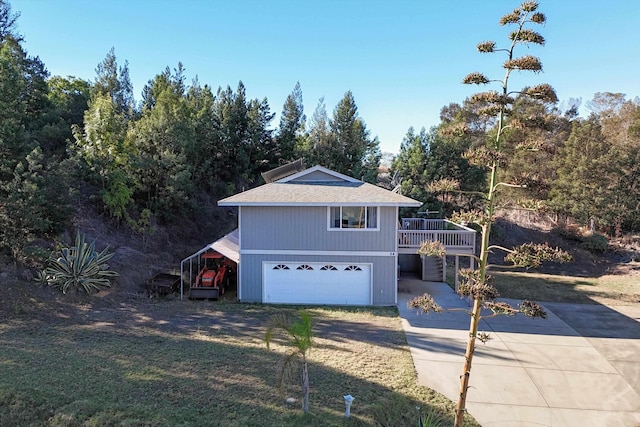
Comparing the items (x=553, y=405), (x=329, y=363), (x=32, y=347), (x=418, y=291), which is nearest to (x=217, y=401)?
(x=329, y=363)

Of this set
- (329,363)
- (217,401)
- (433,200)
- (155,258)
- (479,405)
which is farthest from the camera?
(433,200)

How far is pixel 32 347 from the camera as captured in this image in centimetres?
852

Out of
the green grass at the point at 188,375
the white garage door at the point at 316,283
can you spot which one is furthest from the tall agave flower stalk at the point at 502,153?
the white garage door at the point at 316,283

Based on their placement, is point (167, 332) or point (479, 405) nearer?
point (479, 405)

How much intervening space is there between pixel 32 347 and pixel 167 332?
9.92 ft

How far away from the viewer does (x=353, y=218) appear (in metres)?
14.2

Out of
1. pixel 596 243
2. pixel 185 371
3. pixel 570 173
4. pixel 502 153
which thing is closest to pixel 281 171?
pixel 185 371

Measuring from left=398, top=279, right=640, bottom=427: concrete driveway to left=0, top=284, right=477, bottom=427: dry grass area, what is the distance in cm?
69

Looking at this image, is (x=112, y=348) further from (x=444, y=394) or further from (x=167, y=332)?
(x=444, y=394)

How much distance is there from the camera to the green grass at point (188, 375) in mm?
5918

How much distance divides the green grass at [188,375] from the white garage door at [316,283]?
2.62 meters

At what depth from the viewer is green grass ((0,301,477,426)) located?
5.92 metres

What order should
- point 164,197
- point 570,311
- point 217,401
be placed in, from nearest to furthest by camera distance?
point 217,401
point 570,311
point 164,197

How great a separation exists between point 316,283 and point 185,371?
721 cm
